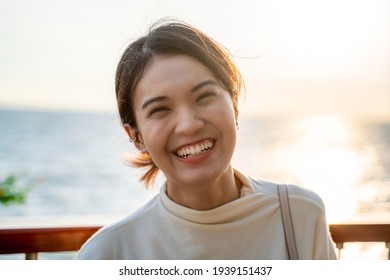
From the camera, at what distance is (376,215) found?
3.45 ft

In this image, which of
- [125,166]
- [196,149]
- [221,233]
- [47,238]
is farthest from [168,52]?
[125,166]

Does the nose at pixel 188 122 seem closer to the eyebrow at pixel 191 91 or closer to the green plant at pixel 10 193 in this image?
the eyebrow at pixel 191 91

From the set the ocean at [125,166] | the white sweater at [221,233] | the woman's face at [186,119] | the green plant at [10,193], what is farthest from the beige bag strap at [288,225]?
the ocean at [125,166]

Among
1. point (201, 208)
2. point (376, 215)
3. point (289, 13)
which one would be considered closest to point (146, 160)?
point (201, 208)

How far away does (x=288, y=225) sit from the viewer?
82 cm

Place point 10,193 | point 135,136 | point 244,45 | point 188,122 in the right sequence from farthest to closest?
point 10,193
point 244,45
point 135,136
point 188,122

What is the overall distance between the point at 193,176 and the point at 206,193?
0.08m

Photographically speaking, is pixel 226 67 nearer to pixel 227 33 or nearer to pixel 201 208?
pixel 227 33

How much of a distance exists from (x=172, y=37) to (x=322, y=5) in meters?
0.37

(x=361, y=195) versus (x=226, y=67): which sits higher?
(x=361, y=195)

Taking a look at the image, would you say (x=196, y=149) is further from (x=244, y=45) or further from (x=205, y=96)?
(x=244, y=45)

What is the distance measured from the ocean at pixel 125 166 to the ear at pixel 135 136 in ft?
6.57

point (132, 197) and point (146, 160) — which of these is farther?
point (132, 197)
